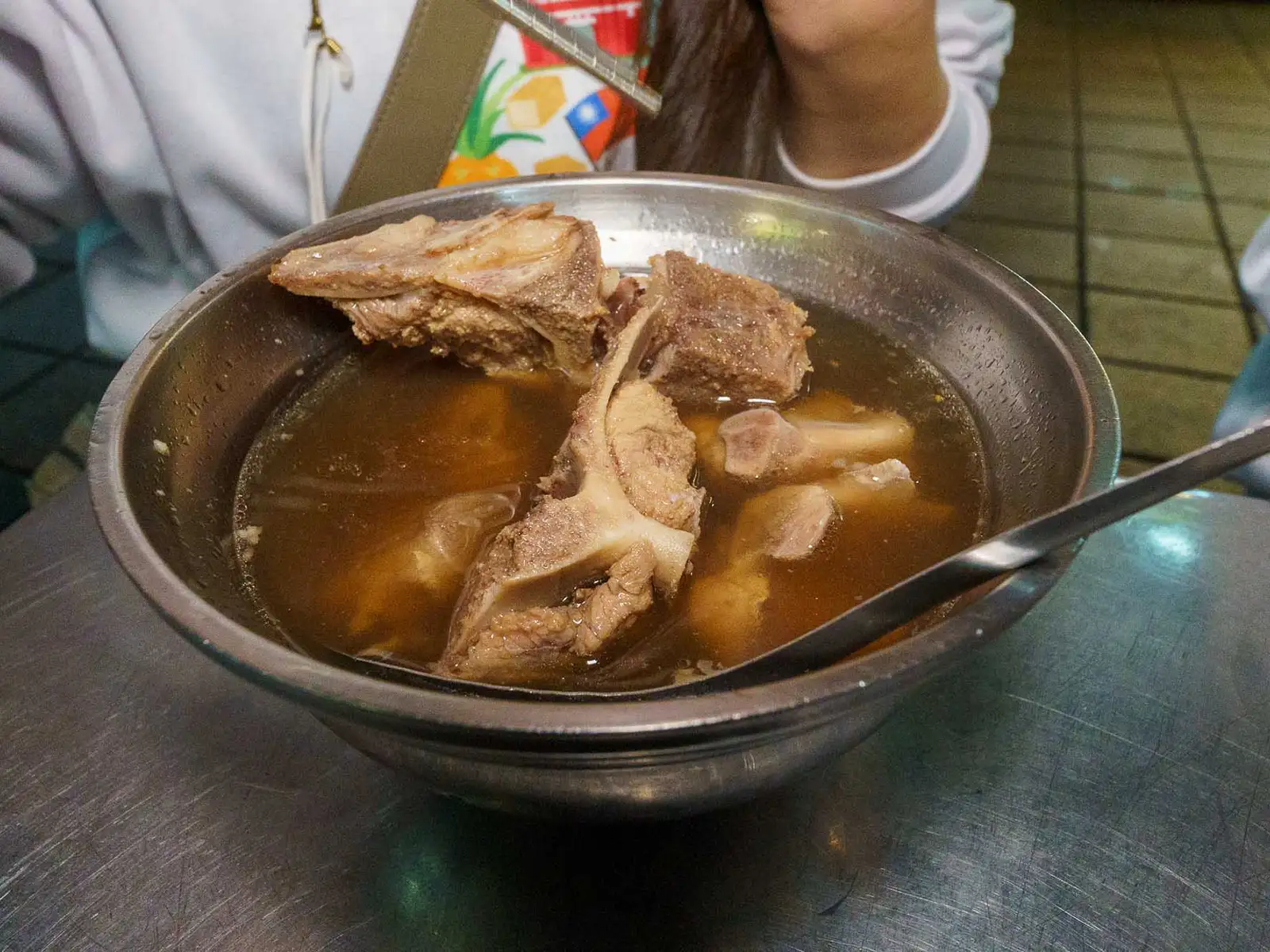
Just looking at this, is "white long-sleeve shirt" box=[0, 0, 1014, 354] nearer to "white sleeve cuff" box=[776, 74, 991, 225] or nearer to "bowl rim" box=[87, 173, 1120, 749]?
"white sleeve cuff" box=[776, 74, 991, 225]

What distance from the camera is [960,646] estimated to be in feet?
2.41

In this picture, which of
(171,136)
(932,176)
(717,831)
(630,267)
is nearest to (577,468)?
(717,831)

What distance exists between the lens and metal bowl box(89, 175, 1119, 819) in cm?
70

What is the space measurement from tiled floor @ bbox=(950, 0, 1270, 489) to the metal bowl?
1.85 metres

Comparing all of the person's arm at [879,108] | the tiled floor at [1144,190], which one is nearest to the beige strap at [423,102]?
the person's arm at [879,108]

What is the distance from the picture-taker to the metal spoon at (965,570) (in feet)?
2.61

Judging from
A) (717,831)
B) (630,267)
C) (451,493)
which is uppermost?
(630,267)

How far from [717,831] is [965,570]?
553 millimetres

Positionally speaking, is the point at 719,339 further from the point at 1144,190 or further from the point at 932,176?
the point at 1144,190

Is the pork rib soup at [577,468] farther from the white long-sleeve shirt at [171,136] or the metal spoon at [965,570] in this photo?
the white long-sleeve shirt at [171,136]

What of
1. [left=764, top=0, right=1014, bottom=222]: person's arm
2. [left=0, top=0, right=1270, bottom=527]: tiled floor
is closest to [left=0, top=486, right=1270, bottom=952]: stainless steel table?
[left=764, top=0, right=1014, bottom=222]: person's arm

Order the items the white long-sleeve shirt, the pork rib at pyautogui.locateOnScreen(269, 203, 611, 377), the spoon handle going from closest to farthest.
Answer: the spoon handle < the pork rib at pyautogui.locateOnScreen(269, 203, 611, 377) < the white long-sleeve shirt

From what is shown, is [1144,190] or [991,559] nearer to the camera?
[991,559]

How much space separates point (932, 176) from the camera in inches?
86.7
